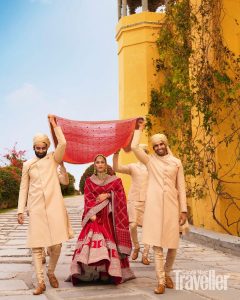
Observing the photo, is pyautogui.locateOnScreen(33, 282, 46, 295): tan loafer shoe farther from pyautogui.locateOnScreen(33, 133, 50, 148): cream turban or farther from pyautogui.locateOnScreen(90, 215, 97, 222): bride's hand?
pyautogui.locateOnScreen(33, 133, 50, 148): cream turban

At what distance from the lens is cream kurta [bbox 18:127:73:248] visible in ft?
14.5

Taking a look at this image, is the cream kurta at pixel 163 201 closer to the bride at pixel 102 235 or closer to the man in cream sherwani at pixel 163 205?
the man in cream sherwani at pixel 163 205

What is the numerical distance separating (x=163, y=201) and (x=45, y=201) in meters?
1.17

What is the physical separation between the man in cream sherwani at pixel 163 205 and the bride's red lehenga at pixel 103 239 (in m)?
0.39

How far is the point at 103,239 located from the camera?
461 centimetres

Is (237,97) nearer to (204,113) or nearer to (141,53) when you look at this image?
(204,113)

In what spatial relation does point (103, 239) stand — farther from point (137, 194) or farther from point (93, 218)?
point (137, 194)

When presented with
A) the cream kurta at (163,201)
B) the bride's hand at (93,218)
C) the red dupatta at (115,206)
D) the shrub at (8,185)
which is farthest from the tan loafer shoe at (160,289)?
the shrub at (8,185)

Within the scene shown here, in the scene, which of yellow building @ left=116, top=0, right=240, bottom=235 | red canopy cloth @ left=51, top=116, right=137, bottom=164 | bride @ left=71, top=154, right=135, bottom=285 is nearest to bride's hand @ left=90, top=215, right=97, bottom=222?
bride @ left=71, top=154, right=135, bottom=285

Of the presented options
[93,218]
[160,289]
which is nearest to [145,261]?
[93,218]

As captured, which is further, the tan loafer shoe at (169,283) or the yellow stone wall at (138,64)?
the yellow stone wall at (138,64)

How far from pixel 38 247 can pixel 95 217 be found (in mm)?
660

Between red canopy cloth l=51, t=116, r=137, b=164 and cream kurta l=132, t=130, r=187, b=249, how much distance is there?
363mm

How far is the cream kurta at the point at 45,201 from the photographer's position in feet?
14.5
